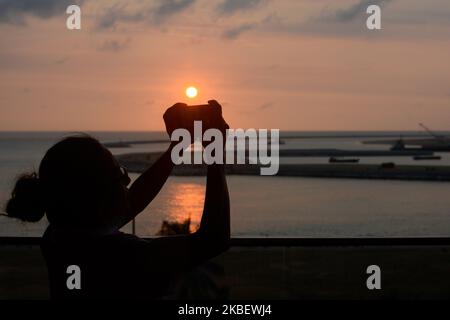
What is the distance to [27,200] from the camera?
4.68 feet

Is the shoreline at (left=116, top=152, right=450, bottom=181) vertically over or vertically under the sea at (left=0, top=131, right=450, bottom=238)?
over

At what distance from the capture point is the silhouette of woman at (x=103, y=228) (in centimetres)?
126

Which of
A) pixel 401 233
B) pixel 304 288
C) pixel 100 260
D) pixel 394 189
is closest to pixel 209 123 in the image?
pixel 100 260

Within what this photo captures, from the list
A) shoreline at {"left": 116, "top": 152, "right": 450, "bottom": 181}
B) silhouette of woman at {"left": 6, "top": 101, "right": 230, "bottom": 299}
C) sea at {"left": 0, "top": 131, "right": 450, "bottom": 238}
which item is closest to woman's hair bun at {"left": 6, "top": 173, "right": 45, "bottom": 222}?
silhouette of woman at {"left": 6, "top": 101, "right": 230, "bottom": 299}

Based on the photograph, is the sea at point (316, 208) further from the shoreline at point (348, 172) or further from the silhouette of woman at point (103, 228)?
the silhouette of woman at point (103, 228)

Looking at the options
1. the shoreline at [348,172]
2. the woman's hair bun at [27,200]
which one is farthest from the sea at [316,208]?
the woman's hair bun at [27,200]

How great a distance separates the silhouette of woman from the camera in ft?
4.14

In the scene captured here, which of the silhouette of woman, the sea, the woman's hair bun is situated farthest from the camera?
the sea

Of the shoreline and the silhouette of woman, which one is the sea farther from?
the silhouette of woman

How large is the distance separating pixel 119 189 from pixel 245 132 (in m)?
1.08

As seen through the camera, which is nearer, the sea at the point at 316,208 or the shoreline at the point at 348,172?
the sea at the point at 316,208

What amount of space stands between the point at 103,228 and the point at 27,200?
0.63ft

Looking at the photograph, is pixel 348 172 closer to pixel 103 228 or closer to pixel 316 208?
pixel 316 208
